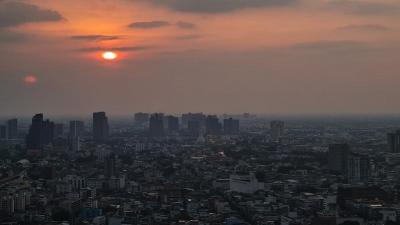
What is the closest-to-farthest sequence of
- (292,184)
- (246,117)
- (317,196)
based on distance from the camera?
(317,196) → (292,184) → (246,117)

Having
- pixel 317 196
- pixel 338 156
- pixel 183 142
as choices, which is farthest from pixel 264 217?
pixel 183 142

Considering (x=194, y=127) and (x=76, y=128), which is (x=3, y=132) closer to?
(x=76, y=128)

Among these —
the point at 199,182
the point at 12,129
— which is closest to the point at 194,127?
the point at 12,129

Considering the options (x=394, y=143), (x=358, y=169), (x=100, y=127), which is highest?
(x=100, y=127)

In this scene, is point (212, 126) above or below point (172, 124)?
below

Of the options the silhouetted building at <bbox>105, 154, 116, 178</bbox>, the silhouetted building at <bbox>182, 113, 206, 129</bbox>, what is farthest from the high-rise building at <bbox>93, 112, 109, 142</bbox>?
the silhouetted building at <bbox>105, 154, 116, 178</bbox>

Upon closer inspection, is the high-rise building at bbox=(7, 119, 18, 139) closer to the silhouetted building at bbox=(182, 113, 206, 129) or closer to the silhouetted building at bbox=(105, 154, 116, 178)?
the silhouetted building at bbox=(182, 113, 206, 129)

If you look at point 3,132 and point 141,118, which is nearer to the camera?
point 3,132

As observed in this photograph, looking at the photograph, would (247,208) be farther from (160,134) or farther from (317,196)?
(160,134)
